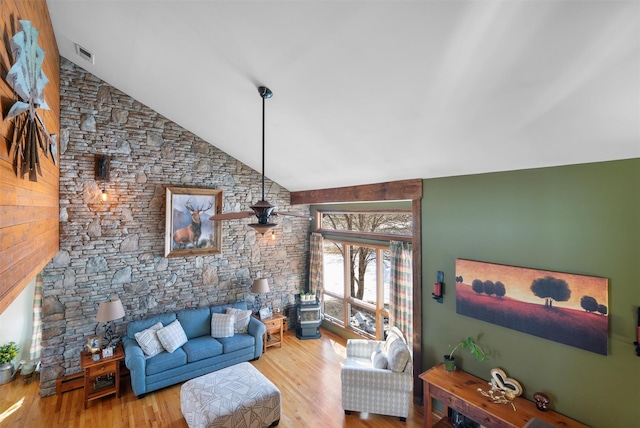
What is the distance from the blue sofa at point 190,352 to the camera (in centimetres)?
422

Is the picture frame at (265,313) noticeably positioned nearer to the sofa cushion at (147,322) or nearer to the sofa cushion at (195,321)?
the sofa cushion at (195,321)

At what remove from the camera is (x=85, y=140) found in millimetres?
4500

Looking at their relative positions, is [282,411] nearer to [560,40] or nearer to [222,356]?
[222,356]

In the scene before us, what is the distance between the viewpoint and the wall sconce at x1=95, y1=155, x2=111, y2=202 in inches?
179

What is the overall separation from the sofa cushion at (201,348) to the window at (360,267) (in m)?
2.57

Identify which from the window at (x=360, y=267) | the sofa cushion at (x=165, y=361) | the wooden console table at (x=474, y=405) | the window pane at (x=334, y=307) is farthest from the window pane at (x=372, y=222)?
the sofa cushion at (x=165, y=361)

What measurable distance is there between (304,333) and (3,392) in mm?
4705

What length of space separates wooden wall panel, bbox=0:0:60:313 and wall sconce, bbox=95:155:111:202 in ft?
4.39

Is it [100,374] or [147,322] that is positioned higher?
[147,322]

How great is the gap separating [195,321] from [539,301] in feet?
16.6

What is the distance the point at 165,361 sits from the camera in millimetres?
4391

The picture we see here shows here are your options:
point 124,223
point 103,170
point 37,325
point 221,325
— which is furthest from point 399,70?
point 37,325

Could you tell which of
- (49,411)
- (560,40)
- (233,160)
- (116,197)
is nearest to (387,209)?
(233,160)

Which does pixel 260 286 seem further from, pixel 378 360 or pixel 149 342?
pixel 378 360
